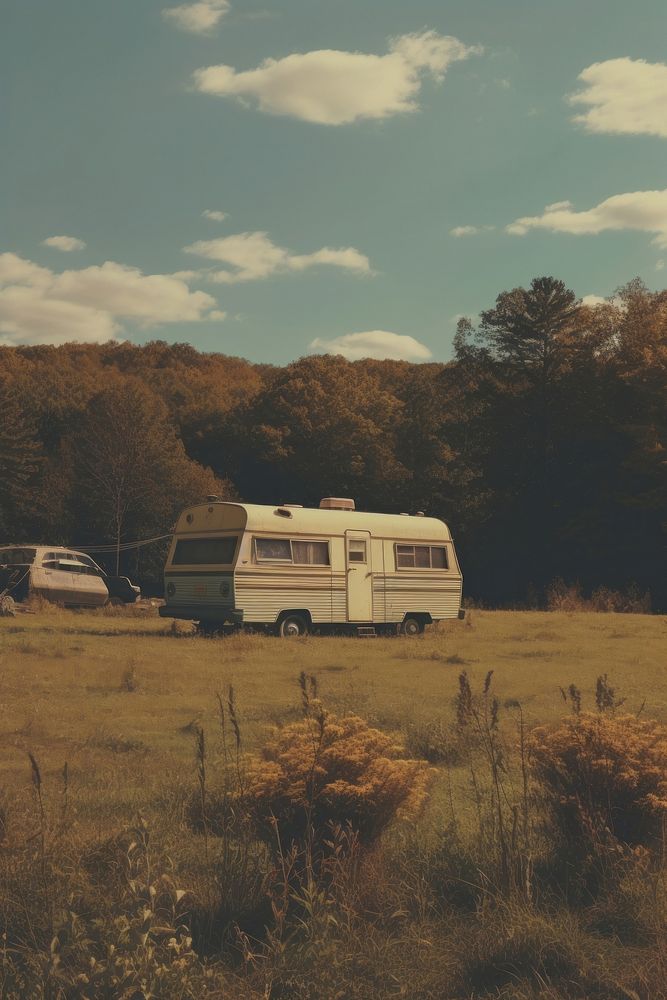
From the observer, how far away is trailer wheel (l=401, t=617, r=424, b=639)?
20953mm

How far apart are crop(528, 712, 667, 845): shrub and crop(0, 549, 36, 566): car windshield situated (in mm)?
20706

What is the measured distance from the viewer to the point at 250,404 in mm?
55062

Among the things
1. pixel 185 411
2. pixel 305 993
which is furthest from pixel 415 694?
pixel 185 411

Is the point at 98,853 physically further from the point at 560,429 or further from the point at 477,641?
the point at 560,429

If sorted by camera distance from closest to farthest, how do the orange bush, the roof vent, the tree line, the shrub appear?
the orange bush, the shrub, the roof vent, the tree line

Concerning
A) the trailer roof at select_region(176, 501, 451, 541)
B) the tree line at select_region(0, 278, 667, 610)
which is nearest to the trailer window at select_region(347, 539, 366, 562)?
the trailer roof at select_region(176, 501, 451, 541)

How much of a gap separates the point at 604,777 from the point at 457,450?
45.0 metres

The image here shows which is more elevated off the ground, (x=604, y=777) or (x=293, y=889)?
(x=604, y=777)

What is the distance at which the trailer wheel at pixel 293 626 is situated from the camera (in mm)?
18719

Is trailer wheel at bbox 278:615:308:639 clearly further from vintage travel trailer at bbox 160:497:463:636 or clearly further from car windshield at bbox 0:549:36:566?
car windshield at bbox 0:549:36:566

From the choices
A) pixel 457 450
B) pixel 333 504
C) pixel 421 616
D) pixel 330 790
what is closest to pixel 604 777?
pixel 330 790

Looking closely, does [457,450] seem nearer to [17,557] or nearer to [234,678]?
[17,557]

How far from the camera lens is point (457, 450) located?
49250 mm

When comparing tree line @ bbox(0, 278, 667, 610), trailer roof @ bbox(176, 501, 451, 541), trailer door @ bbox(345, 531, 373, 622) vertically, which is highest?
tree line @ bbox(0, 278, 667, 610)
